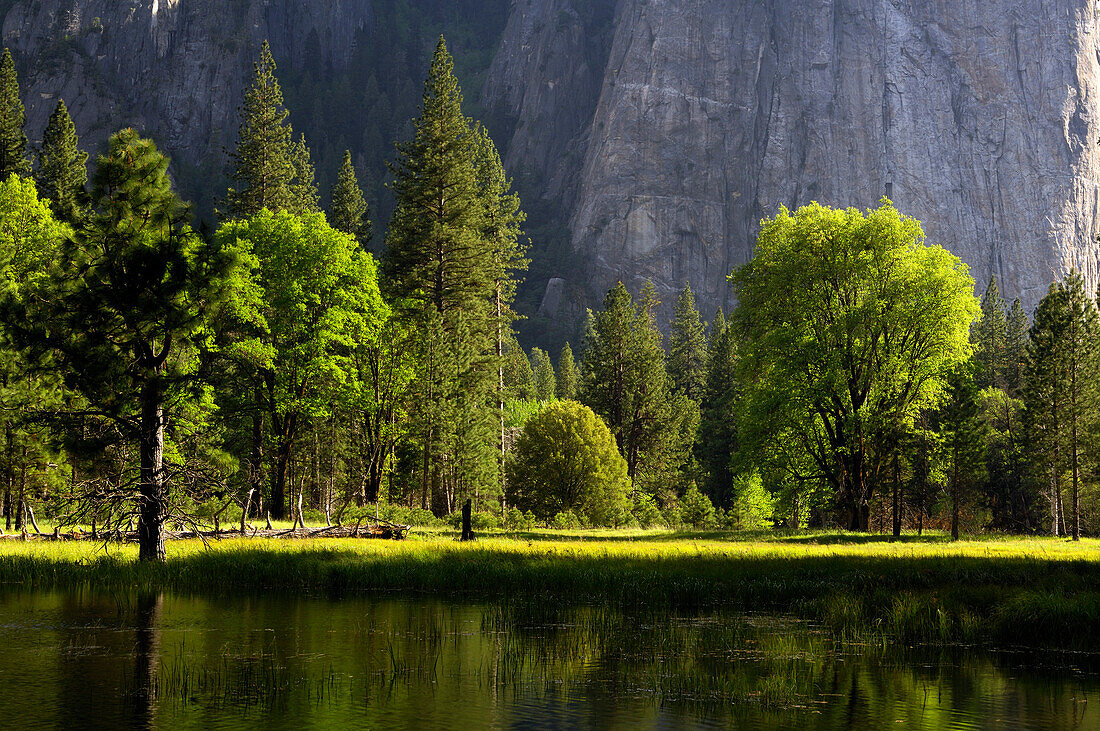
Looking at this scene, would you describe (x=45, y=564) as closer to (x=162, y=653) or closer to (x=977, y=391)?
(x=162, y=653)

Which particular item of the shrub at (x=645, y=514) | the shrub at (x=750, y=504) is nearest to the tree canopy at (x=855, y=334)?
the shrub at (x=645, y=514)

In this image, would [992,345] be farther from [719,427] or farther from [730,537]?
[730,537]

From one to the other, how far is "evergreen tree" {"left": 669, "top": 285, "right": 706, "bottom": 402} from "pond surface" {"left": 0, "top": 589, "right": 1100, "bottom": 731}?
A: 92871 millimetres

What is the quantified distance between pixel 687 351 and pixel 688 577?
92059mm

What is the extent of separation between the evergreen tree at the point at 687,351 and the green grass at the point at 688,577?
82898 mm

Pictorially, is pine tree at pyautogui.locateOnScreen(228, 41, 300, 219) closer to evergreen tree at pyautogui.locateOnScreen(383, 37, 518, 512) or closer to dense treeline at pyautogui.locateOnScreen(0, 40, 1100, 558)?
dense treeline at pyautogui.locateOnScreen(0, 40, 1100, 558)

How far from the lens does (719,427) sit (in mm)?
90938

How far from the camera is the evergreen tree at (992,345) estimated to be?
90375 millimetres

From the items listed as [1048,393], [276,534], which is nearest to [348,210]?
[276,534]

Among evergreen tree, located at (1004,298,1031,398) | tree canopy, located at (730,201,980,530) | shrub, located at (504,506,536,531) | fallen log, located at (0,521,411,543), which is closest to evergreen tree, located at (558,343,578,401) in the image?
evergreen tree, located at (1004,298,1031,398)

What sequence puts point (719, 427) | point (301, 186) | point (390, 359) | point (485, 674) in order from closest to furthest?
point (485, 674), point (390, 359), point (301, 186), point (719, 427)

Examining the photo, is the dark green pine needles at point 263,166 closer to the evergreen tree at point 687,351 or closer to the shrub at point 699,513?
the shrub at point 699,513

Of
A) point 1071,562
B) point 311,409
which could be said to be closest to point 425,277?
point 311,409

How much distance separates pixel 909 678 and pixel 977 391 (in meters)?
45.7
